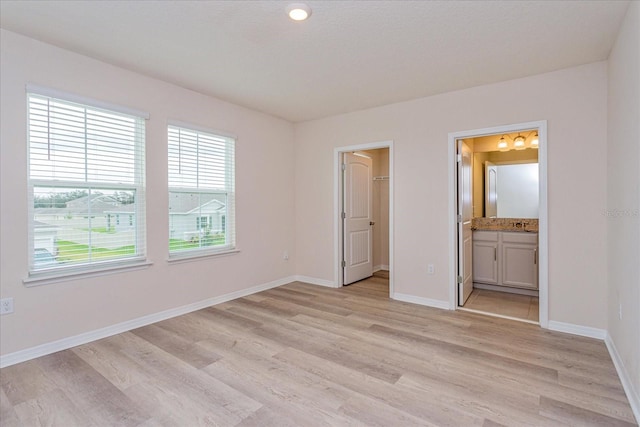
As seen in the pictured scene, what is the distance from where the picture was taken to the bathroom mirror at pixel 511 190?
15.1 feet

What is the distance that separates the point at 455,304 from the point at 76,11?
4.32 m

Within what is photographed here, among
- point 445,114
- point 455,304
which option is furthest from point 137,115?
point 455,304

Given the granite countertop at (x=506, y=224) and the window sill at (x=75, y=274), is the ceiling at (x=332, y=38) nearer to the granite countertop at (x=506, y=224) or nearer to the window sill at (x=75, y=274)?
the window sill at (x=75, y=274)

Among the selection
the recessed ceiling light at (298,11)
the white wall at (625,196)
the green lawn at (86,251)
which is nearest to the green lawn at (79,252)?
the green lawn at (86,251)

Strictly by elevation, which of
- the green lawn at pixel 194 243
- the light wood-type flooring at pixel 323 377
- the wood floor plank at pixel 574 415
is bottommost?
the wood floor plank at pixel 574 415

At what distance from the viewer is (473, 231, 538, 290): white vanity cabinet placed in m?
4.23

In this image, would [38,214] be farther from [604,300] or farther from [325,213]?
[604,300]

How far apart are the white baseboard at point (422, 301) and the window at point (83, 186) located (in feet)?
9.85

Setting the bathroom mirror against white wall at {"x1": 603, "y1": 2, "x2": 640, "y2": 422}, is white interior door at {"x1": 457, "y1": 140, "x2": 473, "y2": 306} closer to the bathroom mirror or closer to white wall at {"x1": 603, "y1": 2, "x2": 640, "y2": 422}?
the bathroom mirror

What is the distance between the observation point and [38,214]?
2.58m

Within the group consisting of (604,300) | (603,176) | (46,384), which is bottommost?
(46,384)

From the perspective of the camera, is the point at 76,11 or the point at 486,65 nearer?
the point at 76,11

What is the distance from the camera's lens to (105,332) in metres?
2.92

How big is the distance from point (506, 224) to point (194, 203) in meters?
4.11
